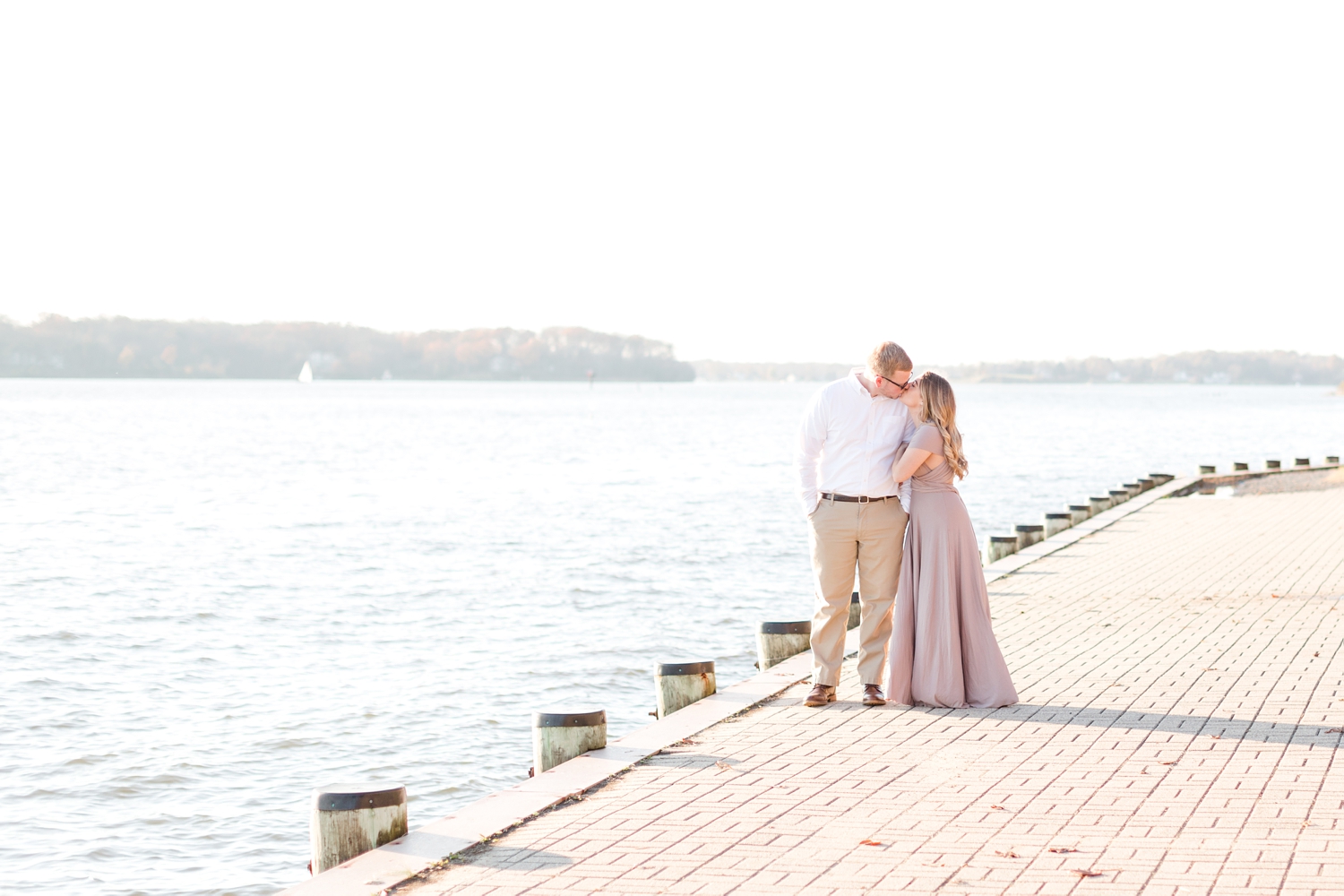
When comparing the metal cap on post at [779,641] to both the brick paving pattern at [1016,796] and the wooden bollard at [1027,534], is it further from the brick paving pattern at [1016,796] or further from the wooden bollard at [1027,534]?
the wooden bollard at [1027,534]

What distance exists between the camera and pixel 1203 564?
14.9 m

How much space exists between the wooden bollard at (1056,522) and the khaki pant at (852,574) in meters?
11.4

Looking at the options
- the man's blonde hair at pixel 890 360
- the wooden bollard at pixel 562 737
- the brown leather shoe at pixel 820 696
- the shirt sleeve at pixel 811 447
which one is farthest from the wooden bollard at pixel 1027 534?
the wooden bollard at pixel 562 737

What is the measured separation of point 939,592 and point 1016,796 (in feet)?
6.17

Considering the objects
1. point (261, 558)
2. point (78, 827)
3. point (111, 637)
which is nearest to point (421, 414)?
point (261, 558)

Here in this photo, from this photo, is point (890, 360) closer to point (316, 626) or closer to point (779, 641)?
point (779, 641)

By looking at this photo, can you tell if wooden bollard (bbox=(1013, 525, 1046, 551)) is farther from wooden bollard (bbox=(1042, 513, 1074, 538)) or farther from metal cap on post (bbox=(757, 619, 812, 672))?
metal cap on post (bbox=(757, 619, 812, 672))

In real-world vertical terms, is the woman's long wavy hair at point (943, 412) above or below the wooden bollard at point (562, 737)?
above

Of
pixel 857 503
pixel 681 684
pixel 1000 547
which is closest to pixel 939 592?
pixel 857 503

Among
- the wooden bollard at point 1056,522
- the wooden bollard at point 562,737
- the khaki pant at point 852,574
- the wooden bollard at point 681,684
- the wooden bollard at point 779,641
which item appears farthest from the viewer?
the wooden bollard at point 1056,522

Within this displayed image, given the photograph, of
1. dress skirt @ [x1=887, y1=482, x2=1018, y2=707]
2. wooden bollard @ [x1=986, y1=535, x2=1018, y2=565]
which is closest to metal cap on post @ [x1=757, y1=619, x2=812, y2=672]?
dress skirt @ [x1=887, y1=482, x2=1018, y2=707]

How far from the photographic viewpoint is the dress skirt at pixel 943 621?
7.61 m

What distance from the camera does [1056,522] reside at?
744 inches

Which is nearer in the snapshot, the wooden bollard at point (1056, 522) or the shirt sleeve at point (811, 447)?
the shirt sleeve at point (811, 447)
